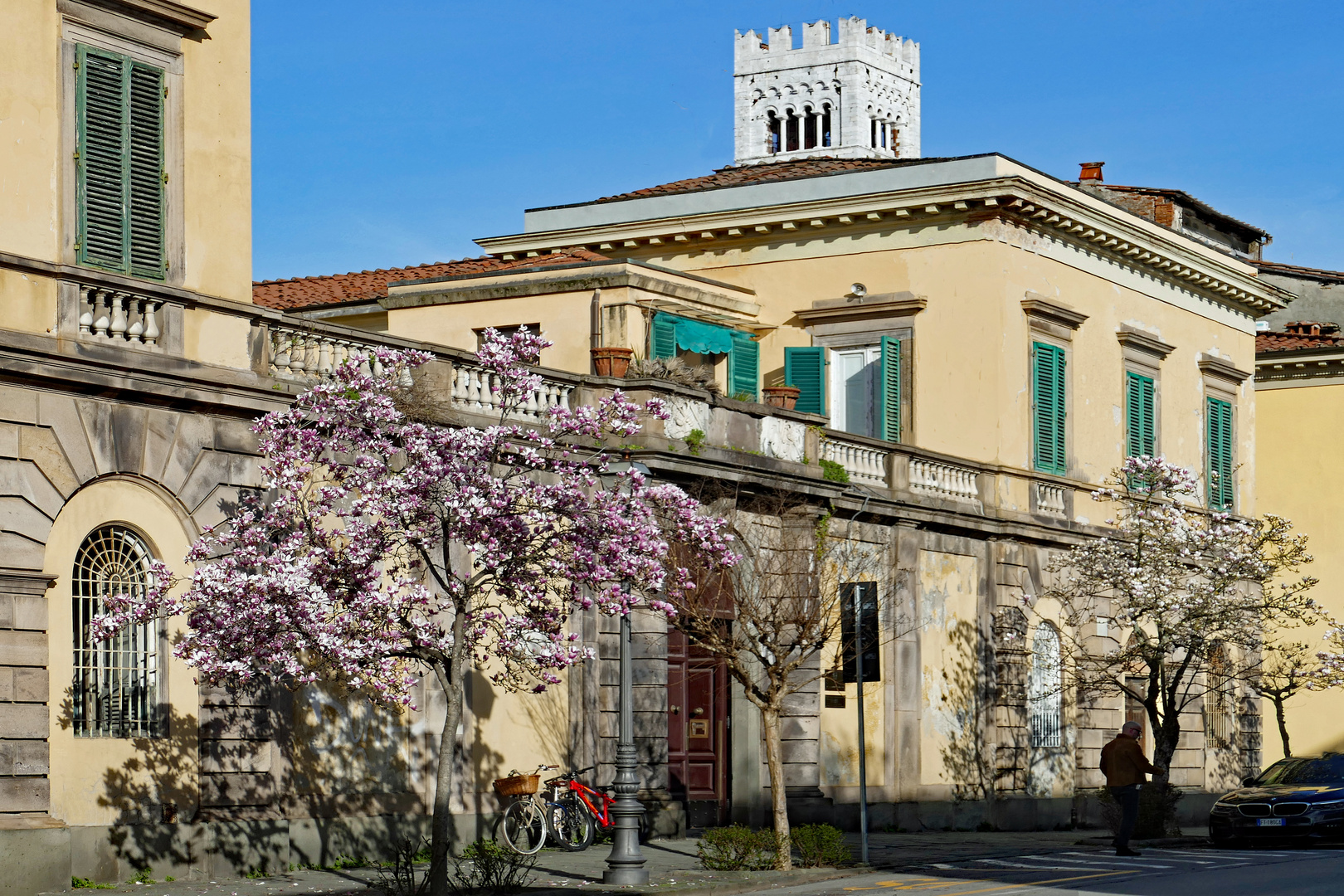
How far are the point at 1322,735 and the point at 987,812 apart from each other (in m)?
Answer: 15.8

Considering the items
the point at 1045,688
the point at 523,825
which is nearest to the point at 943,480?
the point at 1045,688

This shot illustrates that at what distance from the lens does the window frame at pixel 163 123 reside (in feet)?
58.0

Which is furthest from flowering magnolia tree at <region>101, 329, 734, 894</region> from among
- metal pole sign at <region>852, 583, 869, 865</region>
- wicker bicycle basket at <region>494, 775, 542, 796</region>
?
wicker bicycle basket at <region>494, 775, 542, 796</region>

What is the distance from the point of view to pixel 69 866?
1662 cm

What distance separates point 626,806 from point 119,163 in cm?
766

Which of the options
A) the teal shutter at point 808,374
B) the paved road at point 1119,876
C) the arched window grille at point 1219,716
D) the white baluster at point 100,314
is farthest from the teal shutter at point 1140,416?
the white baluster at point 100,314

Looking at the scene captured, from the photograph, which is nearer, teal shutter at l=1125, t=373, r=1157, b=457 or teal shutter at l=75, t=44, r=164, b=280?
teal shutter at l=75, t=44, r=164, b=280

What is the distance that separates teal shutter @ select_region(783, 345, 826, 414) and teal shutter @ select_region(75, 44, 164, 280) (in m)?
13.8

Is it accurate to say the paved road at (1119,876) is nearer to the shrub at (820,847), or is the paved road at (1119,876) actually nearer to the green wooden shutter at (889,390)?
the shrub at (820,847)

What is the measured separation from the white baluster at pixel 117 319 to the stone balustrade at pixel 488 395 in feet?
14.2

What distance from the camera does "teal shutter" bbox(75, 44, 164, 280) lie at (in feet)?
58.6

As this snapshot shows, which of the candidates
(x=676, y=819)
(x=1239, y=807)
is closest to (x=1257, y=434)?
(x=1239, y=807)

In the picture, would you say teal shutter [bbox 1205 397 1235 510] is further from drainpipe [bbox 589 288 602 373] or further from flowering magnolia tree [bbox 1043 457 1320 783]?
drainpipe [bbox 589 288 602 373]

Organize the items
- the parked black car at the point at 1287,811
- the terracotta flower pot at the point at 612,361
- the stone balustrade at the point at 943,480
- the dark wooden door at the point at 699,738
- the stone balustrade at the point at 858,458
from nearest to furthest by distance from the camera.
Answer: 1. the terracotta flower pot at the point at 612,361
2. the parked black car at the point at 1287,811
3. the dark wooden door at the point at 699,738
4. the stone balustrade at the point at 858,458
5. the stone balustrade at the point at 943,480
